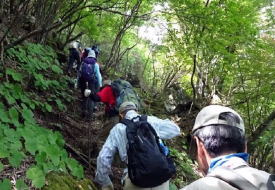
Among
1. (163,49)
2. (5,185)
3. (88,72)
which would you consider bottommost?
(5,185)

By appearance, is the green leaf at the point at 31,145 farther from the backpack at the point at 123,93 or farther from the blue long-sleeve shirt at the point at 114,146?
the backpack at the point at 123,93

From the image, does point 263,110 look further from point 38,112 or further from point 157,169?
point 157,169

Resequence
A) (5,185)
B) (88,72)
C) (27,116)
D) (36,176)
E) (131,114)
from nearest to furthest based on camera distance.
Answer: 1. (5,185)
2. (36,176)
3. (131,114)
4. (27,116)
5. (88,72)

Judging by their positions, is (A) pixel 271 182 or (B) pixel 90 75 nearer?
(A) pixel 271 182

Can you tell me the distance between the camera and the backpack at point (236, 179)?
4.47 feet

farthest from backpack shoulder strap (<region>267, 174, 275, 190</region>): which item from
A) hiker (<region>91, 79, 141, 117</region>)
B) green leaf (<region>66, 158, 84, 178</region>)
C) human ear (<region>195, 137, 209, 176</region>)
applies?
hiker (<region>91, 79, 141, 117</region>)

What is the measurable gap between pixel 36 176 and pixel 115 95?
3242 mm

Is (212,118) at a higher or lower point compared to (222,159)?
higher

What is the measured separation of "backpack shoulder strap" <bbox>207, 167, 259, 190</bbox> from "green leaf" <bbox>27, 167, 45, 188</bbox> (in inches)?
86.2

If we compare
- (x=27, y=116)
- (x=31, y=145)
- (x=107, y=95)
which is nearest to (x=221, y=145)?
(x=31, y=145)

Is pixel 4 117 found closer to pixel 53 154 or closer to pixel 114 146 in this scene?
pixel 53 154

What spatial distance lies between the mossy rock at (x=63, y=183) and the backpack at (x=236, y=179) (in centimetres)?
Result: 265

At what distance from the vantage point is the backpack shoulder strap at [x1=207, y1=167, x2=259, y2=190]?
136 cm

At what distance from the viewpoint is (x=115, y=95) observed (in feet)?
20.9
